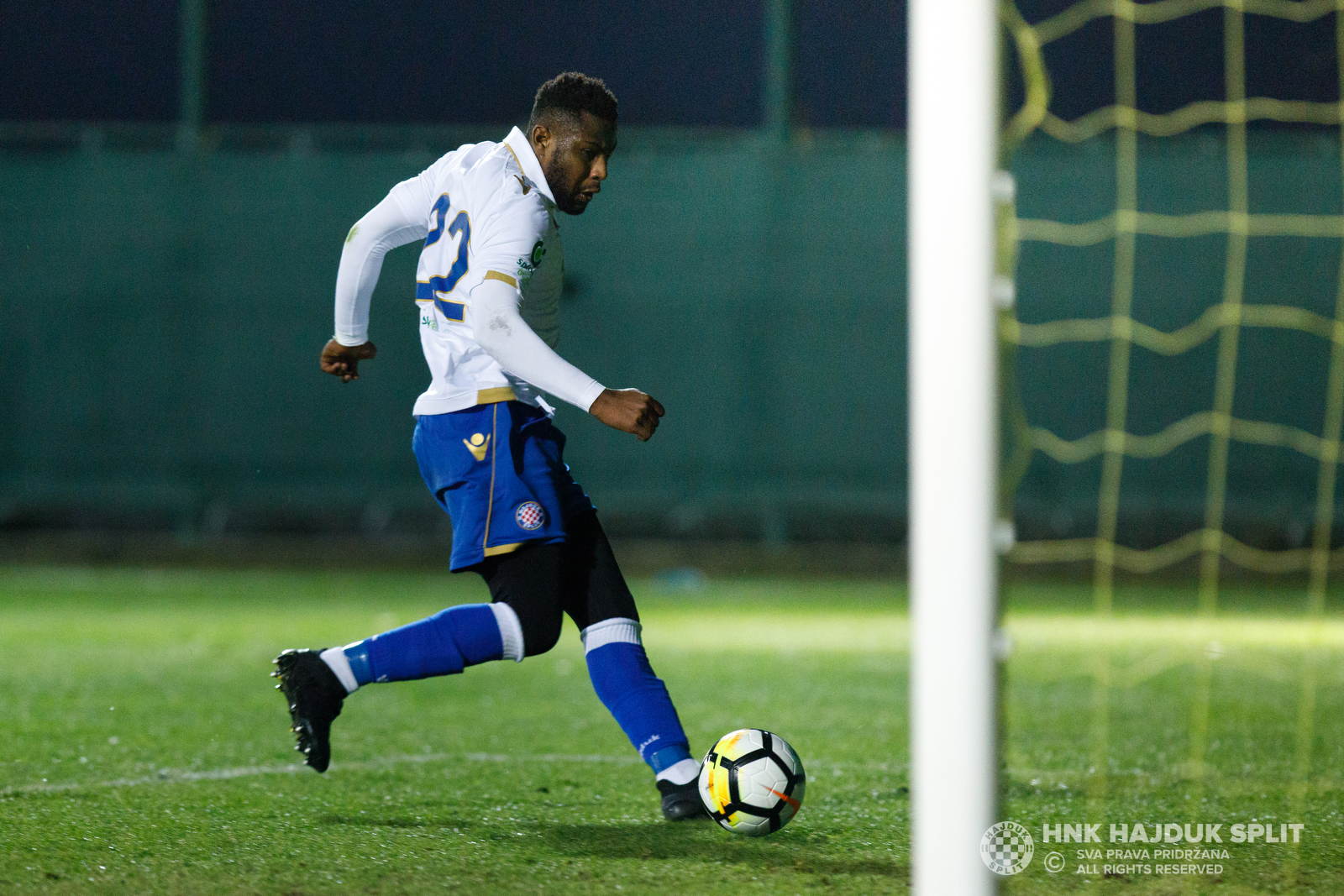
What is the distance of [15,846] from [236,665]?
150 inches

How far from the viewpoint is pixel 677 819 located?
3.67 m

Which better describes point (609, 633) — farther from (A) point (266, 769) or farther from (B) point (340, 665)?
(A) point (266, 769)

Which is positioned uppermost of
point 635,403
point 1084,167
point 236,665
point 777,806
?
point 1084,167

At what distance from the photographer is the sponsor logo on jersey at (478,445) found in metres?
3.60

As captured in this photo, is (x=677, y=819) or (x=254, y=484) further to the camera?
(x=254, y=484)

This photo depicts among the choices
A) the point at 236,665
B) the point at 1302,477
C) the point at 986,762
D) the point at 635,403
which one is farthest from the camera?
the point at 1302,477

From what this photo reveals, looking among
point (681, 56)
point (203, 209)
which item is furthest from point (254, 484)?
point (681, 56)

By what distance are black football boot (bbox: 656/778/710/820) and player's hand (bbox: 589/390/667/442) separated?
914mm

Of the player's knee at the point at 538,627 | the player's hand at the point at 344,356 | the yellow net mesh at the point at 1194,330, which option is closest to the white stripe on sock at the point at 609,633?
the player's knee at the point at 538,627

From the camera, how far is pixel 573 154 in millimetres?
3658

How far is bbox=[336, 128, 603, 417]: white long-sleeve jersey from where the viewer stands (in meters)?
3.43

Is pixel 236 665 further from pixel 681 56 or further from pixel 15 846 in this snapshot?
pixel 681 56

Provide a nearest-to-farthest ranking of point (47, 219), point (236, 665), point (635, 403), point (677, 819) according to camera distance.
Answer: point (635, 403) < point (677, 819) < point (236, 665) < point (47, 219)

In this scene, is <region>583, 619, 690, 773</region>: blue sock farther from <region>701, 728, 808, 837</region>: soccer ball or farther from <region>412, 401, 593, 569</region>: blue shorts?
<region>412, 401, 593, 569</region>: blue shorts
